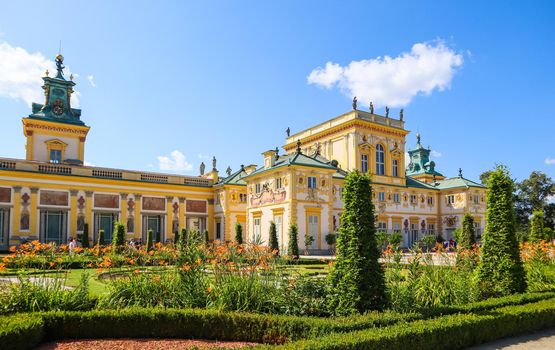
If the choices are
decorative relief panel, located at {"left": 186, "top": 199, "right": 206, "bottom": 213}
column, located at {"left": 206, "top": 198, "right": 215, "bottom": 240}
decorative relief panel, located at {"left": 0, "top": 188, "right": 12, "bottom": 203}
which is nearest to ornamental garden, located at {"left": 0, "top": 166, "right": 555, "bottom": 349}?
decorative relief panel, located at {"left": 0, "top": 188, "right": 12, "bottom": 203}

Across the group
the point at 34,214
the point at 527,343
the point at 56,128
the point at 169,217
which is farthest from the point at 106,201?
the point at 527,343

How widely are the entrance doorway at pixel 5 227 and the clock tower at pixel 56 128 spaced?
7.40 metres

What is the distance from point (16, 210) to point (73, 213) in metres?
3.91

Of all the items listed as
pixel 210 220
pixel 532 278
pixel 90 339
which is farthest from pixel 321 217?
pixel 90 339

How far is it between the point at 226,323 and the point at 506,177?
8.73m

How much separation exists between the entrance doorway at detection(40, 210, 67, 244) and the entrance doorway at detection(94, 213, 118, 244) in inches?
93.9

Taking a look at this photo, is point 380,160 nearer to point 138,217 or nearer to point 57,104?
point 138,217

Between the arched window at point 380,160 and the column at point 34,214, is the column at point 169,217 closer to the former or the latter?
the column at point 34,214

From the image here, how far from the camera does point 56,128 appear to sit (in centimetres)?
4041

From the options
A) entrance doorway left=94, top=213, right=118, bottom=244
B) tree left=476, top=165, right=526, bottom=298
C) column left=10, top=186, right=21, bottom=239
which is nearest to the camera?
tree left=476, top=165, right=526, bottom=298

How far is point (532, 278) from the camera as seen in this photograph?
39.1ft

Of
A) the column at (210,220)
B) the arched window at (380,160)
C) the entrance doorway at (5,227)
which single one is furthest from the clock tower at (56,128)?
the arched window at (380,160)

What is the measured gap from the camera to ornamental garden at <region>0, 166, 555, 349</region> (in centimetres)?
694

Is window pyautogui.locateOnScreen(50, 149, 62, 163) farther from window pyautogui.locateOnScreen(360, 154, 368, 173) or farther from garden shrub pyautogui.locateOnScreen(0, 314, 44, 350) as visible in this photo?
garden shrub pyautogui.locateOnScreen(0, 314, 44, 350)
